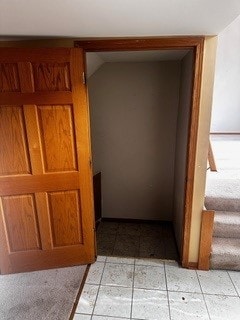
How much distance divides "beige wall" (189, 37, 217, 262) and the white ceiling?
6.6 inches

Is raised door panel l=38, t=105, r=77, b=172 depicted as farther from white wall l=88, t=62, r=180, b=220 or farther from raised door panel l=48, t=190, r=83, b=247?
white wall l=88, t=62, r=180, b=220

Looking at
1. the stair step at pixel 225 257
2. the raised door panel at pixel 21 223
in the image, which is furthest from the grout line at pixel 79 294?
the stair step at pixel 225 257

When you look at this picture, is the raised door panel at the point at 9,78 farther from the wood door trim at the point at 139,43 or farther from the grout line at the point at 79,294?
the grout line at the point at 79,294

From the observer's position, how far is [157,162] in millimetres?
2852

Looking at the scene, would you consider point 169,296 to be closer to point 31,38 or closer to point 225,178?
point 225,178

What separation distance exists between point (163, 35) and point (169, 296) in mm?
2099

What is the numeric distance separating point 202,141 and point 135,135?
110 cm

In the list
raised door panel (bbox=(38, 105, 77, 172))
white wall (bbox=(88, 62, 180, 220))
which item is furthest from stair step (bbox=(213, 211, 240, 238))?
raised door panel (bbox=(38, 105, 77, 172))

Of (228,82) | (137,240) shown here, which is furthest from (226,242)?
(228,82)

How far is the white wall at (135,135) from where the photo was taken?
8.61 feet

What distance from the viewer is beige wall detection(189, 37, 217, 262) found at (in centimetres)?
168

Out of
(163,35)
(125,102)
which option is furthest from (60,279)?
(163,35)

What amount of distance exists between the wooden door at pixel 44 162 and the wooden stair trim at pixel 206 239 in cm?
104

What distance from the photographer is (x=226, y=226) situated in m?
2.14
